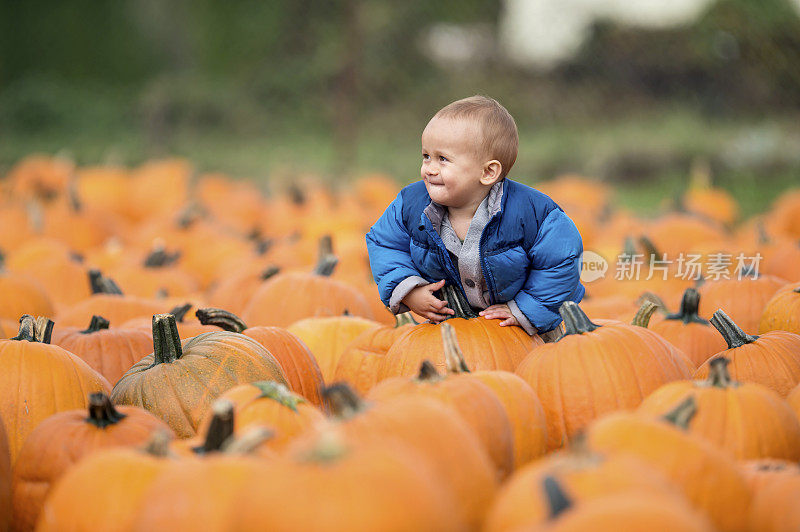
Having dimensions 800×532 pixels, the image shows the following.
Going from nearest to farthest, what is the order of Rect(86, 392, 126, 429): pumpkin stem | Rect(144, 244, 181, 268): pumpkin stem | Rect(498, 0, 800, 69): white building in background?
Rect(86, 392, 126, 429): pumpkin stem
Rect(144, 244, 181, 268): pumpkin stem
Rect(498, 0, 800, 69): white building in background

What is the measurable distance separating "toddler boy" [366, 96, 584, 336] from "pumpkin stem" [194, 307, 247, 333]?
63 cm

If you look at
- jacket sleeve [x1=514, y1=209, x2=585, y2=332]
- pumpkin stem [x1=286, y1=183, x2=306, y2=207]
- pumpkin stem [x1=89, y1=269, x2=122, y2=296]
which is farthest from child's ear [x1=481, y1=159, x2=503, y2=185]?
pumpkin stem [x1=286, y1=183, x2=306, y2=207]

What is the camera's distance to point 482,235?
10.3 feet

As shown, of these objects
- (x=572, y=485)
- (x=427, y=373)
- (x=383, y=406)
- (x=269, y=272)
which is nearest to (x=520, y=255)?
(x=427, y=373)

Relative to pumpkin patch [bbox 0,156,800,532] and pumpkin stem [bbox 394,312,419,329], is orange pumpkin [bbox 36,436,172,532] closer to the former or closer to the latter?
pumpkin patch [bbox 0,156,800,532]

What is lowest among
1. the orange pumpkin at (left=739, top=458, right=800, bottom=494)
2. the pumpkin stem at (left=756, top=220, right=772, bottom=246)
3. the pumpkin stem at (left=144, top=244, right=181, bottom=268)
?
the orange pumpkin at (left=739, top=458, right=800, bottom=494)

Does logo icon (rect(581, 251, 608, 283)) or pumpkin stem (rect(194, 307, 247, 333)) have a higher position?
logo icon (rect(581, 251, 608, 283))

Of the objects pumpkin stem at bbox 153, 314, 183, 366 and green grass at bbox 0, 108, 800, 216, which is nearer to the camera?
pumpkin stem at bbox 153, 314, 183, 366

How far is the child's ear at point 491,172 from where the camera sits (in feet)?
10.1

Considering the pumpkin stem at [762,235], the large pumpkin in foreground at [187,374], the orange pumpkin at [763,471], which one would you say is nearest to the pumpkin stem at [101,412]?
the large pumpkin in foreground at [187,374]

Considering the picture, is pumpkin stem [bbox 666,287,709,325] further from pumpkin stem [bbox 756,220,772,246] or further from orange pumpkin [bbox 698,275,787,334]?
pumpkin stem [bbox 756,220,772,246]

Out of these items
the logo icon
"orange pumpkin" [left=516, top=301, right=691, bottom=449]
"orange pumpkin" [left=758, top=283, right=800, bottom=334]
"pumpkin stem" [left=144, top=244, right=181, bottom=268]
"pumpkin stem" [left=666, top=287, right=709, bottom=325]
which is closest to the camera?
"orange pumpkin" [left=516, top=301, right=691, bottom=449]

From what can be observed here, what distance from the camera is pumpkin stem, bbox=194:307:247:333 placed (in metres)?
3.46

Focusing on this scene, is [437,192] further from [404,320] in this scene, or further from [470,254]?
[404,320]
